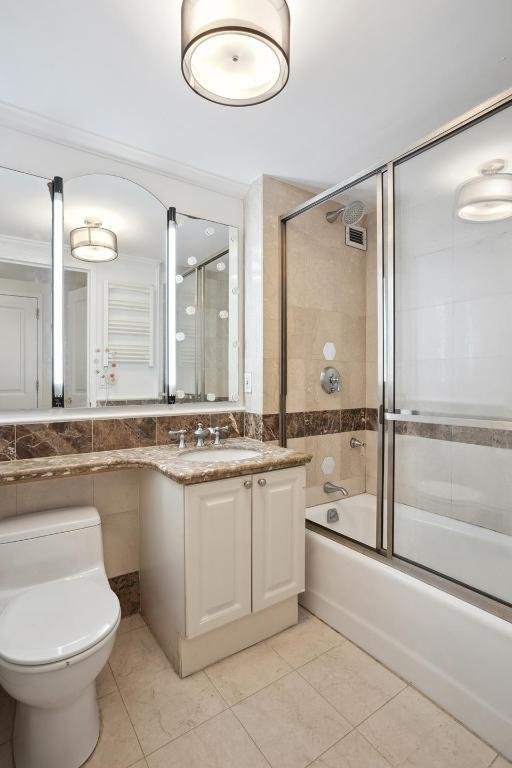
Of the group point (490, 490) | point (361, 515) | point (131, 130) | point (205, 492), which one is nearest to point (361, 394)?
point (361, 515)

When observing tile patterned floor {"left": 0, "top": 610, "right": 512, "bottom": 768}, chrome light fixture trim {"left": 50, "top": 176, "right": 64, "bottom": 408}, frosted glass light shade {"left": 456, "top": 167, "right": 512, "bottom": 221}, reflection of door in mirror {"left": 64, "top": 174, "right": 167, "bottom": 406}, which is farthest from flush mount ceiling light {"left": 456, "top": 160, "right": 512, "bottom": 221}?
tile patterned floor {"left": 0, "top": 610, "right": 512, "bottom": 768}

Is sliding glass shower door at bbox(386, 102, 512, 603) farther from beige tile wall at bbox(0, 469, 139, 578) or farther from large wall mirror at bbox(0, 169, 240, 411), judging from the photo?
beige tile wall at bbox(0, 469, 139, 578)

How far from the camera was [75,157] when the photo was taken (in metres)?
1.89

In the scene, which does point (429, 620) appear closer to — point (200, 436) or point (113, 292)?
point (200, 436)

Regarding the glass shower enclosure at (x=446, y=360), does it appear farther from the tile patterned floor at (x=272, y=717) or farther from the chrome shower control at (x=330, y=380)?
the chrome shower control at (x=330, y=380)

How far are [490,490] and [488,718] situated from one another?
2.85 feet

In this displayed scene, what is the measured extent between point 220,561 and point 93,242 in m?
1.62

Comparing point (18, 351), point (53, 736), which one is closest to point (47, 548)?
point (53, 736)

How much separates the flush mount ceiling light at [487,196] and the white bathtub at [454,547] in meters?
1.35

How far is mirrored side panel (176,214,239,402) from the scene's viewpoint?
2.19m

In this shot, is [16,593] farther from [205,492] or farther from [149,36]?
[149,36]

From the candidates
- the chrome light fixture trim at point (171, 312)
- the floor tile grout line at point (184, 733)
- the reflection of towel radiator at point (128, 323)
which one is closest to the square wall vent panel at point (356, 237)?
the chrome light fixture trim at point (171, 312)

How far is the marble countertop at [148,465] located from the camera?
4.93 ft

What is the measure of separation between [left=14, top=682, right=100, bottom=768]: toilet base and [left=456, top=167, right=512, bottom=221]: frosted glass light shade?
240 cm
